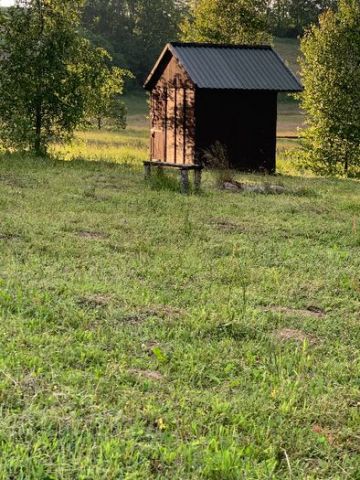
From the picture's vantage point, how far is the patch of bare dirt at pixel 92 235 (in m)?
9.45

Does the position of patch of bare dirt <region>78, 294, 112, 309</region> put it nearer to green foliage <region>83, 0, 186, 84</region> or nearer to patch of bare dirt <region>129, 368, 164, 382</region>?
patch of bare dirt <region>129, 368, 164, 382</region>

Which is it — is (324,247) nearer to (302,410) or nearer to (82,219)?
(82,219)

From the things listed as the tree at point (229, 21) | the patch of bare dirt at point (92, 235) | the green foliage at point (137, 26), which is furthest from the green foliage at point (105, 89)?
the green foliage at point (137, 26)

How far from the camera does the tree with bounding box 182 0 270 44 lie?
94.5 feet

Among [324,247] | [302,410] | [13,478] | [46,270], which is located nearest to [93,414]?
[13,478]

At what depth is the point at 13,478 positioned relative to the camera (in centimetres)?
327

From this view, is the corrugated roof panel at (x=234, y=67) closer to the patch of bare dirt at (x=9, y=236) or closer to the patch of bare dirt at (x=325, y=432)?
the patch of bare dirt at (x=9, y=236)

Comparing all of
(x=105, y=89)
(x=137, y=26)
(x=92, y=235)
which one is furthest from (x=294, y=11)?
(x=92, y=235)

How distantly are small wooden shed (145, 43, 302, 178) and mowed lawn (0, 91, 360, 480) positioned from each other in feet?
36.3

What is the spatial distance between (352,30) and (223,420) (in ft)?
68.8

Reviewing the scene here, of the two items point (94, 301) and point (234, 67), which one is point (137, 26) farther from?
point (94, 301)

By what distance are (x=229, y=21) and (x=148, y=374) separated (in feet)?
88.6

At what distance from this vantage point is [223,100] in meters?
21.6

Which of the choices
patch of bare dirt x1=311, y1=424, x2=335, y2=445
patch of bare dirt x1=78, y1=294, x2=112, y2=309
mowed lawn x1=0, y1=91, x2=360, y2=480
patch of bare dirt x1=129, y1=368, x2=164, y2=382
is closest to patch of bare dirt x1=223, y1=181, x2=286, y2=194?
mowed lawn x1=0, y1=91, x2=360, y2=480
